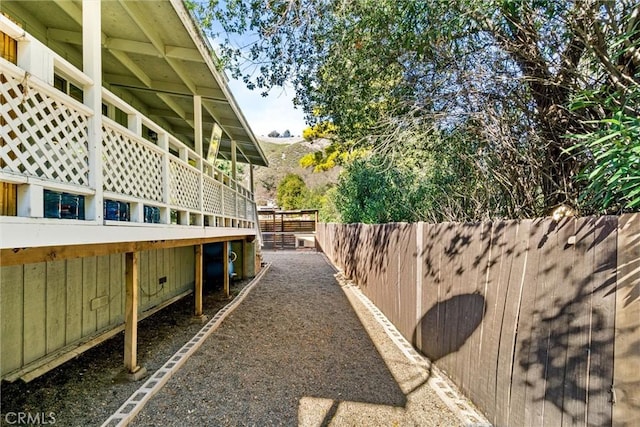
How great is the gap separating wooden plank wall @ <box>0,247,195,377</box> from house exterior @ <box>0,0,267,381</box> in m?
0.02

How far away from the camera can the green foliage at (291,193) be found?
109ft

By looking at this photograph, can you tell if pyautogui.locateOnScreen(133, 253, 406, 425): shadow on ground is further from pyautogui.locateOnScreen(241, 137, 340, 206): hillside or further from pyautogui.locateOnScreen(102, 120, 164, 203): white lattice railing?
pyautogui.locateOnScreen(241, 137, 340, 206): hillside

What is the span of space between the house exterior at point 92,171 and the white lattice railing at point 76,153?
0.03ft

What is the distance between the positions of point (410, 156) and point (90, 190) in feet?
16.2

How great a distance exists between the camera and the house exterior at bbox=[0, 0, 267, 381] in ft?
6.40

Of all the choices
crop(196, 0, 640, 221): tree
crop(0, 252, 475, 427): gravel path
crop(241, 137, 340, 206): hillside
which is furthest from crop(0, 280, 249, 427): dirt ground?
crop(241, 137, 340, 206): hillside

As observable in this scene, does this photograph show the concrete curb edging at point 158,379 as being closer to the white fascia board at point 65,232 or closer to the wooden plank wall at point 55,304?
the wooden plank wall at point 55,304

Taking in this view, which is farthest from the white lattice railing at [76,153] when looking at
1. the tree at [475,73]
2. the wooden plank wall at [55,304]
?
the tree at [475,73]

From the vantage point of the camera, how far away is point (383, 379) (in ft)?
12.2

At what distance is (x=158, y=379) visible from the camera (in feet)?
11.6

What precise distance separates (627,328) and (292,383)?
3041 mm

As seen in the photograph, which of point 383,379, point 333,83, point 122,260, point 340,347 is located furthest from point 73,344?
point 333,83

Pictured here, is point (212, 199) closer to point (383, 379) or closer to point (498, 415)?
point (383, 379)

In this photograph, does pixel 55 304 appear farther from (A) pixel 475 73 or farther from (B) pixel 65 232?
(A) pixel 475 73
